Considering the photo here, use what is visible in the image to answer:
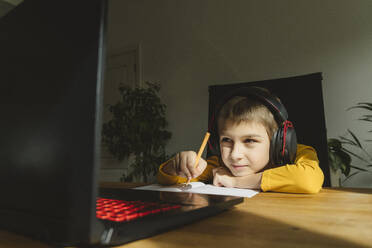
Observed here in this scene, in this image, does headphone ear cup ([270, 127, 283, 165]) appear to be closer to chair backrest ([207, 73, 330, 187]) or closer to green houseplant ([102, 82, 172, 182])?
chair backrest ([207, 73, 330, 187])

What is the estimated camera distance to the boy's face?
93cm

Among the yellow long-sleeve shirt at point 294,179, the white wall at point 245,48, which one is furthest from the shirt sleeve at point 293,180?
the white wall at point 245,48

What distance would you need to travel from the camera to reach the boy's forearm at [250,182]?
31.4 inches

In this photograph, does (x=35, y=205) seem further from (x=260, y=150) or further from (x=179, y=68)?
(x=179, y=68)

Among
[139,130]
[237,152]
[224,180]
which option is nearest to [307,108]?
[237,152]

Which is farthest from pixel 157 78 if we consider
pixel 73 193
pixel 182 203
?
pixel 73 193

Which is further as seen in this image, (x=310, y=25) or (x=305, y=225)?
(x=310, y=25)

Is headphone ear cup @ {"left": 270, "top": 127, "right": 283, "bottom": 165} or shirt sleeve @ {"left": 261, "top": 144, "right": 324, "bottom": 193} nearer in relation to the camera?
shirt sleeve @ {"left": 261, "top": 144, "right": 324, "bottom": 193}

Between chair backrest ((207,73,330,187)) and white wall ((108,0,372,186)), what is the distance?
0.74 m

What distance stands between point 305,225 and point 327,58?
188 cm

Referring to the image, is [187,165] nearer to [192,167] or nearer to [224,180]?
[192,167]

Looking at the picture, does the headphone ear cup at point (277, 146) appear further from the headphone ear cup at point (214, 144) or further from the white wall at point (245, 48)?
the white wall at point (245, 48)

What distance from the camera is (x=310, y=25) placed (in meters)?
1.97

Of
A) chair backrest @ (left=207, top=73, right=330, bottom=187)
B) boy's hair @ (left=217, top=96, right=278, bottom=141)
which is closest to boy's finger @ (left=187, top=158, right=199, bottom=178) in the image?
boy's hair @ (left=217, top=96, right=278, bottom=141)
